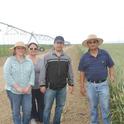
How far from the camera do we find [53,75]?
6.76 metres

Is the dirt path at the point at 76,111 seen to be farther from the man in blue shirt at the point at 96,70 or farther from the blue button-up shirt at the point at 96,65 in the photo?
the blue button-up shirt at the point at 96,65

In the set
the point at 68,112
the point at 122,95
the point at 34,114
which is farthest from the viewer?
the point at 68,112

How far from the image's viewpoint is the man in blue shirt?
661 centimetres

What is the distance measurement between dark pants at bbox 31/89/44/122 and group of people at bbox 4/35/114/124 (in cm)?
32

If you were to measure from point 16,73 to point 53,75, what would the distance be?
2.00ft

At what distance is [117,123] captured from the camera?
6.78m

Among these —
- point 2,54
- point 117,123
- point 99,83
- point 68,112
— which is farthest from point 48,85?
point 2,54

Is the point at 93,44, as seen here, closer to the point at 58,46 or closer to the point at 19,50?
the point at 58,46

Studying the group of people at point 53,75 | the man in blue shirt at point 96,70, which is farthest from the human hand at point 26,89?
the man in blue shirt at point 96,70

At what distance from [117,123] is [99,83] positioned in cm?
71

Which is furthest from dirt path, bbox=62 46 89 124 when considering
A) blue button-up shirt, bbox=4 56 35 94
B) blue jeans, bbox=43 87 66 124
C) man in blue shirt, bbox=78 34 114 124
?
blue button-up shirt, bbox=4 56 35 94

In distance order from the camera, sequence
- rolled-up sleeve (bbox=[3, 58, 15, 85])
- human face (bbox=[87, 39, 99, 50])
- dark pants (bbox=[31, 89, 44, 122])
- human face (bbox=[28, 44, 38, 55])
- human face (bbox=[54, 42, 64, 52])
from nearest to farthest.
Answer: rolled-up sleeve (bbox=[3, 58, 15, 85]) < human face (bbox=[87, 39, 99, 50]) < human face (bbox=[54, 42, 64, 52]) < human face (bbox=[28, 44, 38, 55]) < dark pants (bbox=[31, 89, 44, 122])

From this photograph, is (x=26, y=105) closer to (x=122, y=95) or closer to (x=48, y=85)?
(x=48, y=85)

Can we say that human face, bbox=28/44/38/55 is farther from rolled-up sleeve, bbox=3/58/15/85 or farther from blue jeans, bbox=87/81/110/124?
blue jeans, bbox=87/81/110/124
